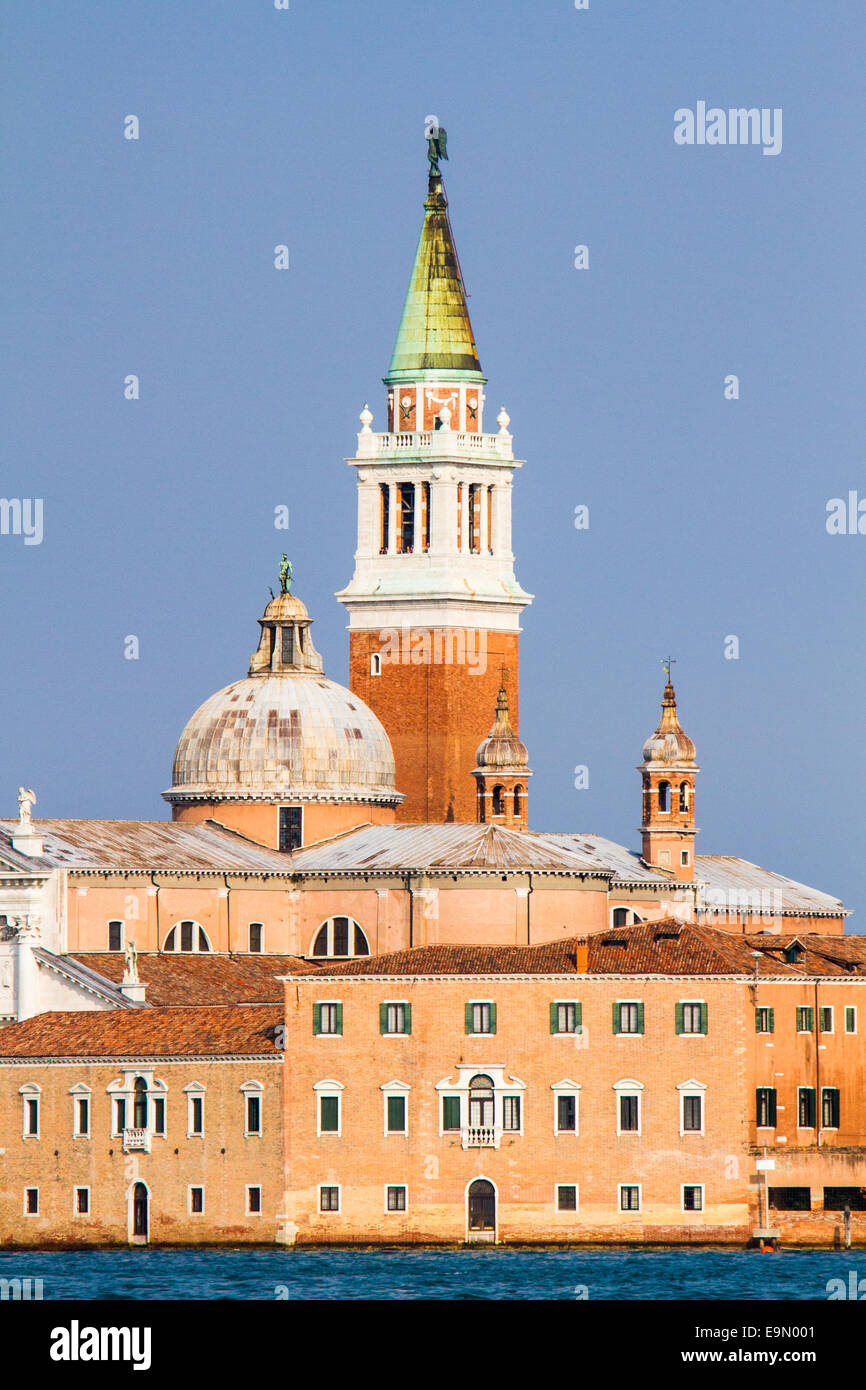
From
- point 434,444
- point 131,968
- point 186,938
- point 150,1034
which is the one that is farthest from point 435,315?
point 150,1034

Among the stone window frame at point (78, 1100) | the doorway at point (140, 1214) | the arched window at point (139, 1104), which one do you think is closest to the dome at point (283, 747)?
the stone window frame at point (78, 1100)

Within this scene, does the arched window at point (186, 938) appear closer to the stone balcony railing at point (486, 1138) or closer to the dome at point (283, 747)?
the dome at point (283, 747)

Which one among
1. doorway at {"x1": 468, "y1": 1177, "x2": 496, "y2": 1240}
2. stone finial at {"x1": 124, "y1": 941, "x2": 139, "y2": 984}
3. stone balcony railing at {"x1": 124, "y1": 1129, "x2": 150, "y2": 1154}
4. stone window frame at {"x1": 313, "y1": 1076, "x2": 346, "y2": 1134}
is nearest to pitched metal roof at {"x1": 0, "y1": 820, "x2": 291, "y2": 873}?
stone finial at {"x1": 124, "y1": 941, "x2": 139, "y2": 984}

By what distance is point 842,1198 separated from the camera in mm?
76500

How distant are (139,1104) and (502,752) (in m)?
24.8

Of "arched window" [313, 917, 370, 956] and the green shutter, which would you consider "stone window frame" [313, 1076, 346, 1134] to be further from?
"arched window" [313, 917, 370, 956]

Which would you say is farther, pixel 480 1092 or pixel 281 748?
pixel 281 748

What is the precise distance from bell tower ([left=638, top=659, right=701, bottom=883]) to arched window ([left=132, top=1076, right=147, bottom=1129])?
27767 mm

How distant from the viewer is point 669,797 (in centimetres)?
10388

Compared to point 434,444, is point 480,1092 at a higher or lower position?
lower

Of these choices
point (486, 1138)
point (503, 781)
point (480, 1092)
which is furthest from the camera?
point (503, 781)

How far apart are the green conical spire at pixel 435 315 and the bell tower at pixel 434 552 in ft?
0.08

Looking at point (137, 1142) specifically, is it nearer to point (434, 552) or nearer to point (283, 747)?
point (283, 747)
